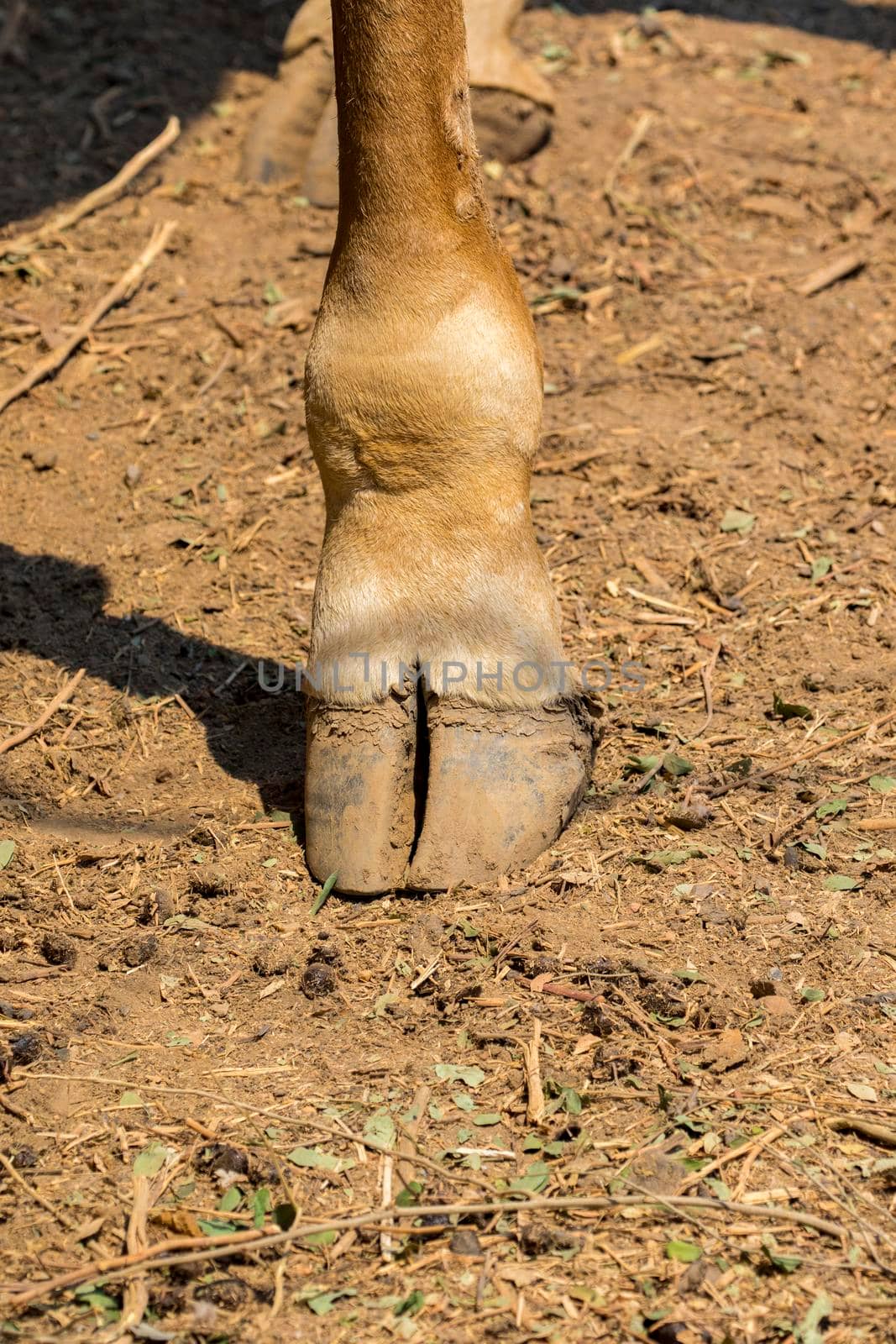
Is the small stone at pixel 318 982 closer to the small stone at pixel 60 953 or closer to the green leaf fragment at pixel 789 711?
the small stone at pixel 60 953

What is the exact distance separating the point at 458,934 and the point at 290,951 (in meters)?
0.29

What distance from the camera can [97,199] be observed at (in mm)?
5016

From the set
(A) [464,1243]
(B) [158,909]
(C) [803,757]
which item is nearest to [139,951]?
(B) [158,909]

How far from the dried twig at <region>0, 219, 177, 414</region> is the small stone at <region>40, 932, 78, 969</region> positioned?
2201 mm

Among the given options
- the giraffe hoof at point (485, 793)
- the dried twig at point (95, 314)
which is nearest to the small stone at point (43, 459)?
the dried twig at point (95, 314)

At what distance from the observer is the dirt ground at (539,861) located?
6.01 ft

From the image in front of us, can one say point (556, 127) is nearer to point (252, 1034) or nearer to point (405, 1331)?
point (252, 1034)

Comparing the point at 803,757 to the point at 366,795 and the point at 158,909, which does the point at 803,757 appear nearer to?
the point at 366,795

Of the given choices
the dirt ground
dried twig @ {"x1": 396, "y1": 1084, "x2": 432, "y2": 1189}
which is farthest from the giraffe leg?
dried twig @ {"x1": 396, "y1": 1084, "x2": 432, "y2": 1189}

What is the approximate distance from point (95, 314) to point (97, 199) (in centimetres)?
81

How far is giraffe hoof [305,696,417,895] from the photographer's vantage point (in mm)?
2500

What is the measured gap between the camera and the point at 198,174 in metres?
5.25

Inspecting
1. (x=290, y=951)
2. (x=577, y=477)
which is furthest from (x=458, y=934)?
(x=577, y=477)

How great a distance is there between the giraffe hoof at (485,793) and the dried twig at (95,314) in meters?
2.25
